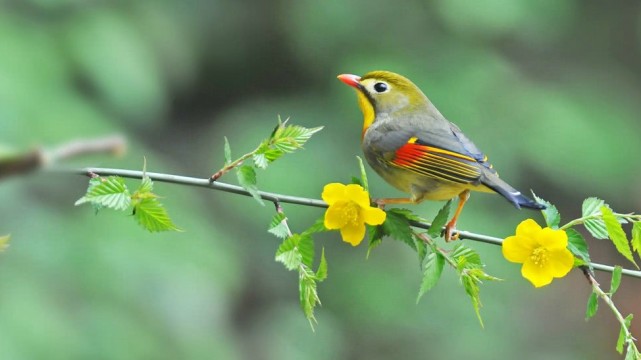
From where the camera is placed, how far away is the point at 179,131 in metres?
4.37

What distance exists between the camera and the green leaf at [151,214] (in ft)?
3.47

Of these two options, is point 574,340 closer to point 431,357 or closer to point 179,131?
point 431,357

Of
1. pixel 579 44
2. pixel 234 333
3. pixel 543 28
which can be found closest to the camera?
pixel 234 333

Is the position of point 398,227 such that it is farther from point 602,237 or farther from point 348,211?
point 602,237

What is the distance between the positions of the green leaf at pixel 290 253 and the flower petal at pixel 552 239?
0.27 meters

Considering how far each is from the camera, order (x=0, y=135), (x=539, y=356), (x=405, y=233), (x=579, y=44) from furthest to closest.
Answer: (x=579, y=44) → (x=539, y=356) → (x=0, y=135) → (x=405, y=233)

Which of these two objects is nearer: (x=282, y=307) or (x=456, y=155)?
(x=456, y=155)

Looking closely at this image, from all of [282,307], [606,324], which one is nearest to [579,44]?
[606,324]

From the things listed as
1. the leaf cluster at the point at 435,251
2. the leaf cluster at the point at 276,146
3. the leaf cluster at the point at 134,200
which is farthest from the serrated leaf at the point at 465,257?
the leaf cluster at the point at 134,200

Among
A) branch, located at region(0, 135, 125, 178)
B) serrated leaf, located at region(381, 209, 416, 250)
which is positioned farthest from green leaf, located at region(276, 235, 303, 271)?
branch, located at region(0, 135, 125, 178)

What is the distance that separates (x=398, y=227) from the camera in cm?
114

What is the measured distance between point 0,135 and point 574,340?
10.3 ft

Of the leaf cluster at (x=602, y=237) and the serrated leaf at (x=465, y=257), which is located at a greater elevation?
the serrated leaf at (x=465, y=257)

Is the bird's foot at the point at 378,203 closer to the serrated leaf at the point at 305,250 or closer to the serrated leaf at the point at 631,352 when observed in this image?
the serrated leaf at the point at 305,250
